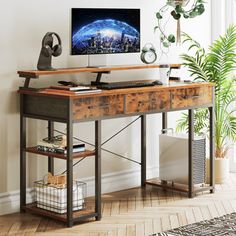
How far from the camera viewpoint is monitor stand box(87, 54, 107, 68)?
541 cm

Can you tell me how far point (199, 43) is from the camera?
21.7 ft

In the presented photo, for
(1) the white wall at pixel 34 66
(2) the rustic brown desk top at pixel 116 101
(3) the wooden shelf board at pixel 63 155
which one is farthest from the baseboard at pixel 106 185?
(2) the rustic brown desk top at pixel 116 101

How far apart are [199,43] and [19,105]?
2149 mm

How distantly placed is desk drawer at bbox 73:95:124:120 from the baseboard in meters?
0.88

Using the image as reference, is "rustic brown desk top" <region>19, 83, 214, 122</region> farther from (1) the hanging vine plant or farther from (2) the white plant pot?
(2) the white plant pot

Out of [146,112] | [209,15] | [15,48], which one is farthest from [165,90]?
[209,15]

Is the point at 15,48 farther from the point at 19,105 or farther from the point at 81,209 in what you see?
the point at 81,209

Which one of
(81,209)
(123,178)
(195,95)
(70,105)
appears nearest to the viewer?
(70,105)

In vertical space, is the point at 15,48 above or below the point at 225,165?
above

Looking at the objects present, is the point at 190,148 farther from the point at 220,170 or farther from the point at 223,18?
the point at 223,18

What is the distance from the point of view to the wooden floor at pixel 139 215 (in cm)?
475

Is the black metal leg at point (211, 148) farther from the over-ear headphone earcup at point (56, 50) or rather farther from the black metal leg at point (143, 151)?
the over-ear headphone earcup at point (56, 50)

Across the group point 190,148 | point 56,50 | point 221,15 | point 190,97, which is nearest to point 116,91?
point 56,50

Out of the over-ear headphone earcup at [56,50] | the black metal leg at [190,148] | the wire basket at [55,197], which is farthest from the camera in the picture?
the black metal leg at [190,148]
